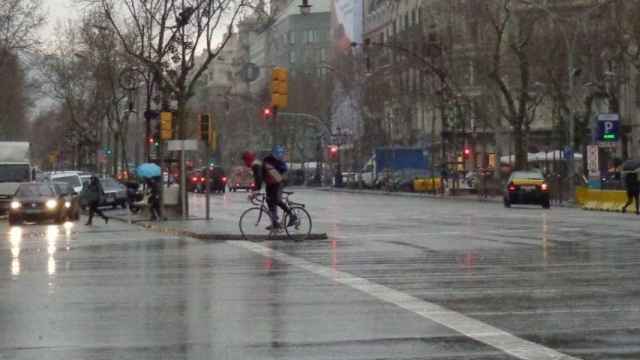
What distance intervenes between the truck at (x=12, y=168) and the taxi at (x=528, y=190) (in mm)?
20068

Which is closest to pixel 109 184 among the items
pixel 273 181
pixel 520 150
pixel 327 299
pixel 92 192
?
pixel 92 192

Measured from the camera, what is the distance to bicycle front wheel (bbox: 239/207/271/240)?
2642cm

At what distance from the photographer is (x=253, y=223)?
1068 inches

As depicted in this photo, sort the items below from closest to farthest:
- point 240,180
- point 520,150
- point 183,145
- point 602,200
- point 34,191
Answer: point 183,145, point 34,191, point 602,200, point 520,150, point 240,180

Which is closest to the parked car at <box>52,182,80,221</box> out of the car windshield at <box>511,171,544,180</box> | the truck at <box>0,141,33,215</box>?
the truck at <box>0,141,33,215</box>

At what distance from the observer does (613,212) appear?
146 ft

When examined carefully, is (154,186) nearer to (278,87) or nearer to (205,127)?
(205,127)

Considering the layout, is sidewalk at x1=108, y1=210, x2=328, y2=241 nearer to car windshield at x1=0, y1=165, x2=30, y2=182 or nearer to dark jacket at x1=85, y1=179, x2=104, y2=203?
dark jacket at x1=85, y1=179, x2=104, y2=203

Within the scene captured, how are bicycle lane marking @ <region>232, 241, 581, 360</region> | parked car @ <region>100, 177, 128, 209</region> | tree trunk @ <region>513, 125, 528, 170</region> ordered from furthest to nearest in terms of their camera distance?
tree trunk @ <region>513, 125, 528, 170</region> → parked car @ <region>100, 177, 128, 209</region> → bicycle lane marking @ <region>232, 241, 581, 360</region>

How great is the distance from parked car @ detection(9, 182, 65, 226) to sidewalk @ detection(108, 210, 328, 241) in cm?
230

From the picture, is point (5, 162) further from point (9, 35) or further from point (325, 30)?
point (325, 30)

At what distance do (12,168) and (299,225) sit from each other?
2594 cm

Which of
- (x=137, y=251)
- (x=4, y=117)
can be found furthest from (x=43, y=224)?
(x=4, y=117)

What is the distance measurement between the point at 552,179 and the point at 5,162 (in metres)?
26.5
